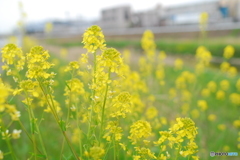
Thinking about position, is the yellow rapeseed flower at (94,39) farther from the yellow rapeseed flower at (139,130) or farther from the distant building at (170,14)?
the distant building at (170,14)

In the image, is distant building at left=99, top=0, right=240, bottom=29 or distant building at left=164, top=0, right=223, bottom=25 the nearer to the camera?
distant building at left=99, top=0, right=240, bottom=29

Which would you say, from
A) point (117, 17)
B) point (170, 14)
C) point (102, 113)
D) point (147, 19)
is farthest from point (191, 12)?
point (102, 113)

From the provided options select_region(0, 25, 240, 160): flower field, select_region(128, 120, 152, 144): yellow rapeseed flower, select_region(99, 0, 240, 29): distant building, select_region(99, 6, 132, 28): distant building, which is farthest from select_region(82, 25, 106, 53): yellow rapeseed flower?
select_region(99, 6, 132, 28): distant building

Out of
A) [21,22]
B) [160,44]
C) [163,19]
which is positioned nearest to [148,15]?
[163,19]

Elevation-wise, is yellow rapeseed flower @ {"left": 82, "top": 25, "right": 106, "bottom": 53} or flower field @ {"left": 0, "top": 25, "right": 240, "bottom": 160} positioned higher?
yellow rapeseed flower @ {"left": 82, "top": 25, "right": 106, "bottom": 53}

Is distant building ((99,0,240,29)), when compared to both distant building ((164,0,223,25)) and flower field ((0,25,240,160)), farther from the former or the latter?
flower field ((0,25,240,160))

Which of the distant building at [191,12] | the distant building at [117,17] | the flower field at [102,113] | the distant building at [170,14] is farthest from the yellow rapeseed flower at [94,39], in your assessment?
the distant building at [117,17]

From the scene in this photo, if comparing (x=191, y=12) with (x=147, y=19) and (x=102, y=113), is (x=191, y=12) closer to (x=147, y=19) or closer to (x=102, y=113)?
(x=147, y=19)
